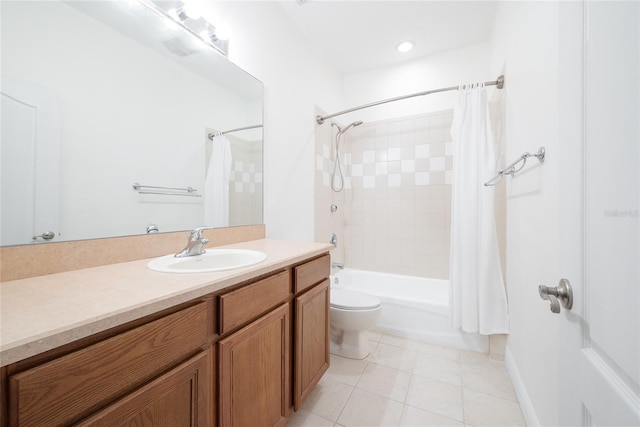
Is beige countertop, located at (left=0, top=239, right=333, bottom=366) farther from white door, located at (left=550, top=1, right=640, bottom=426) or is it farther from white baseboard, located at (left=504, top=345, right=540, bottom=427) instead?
white baseboard, located at (left=504, top=345, right=540, bottom=427)

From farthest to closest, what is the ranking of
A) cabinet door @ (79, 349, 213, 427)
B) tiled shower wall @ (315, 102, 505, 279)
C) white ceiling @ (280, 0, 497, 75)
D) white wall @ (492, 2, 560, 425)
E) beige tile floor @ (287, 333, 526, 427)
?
tiled shower wall @ (315, 102, 505, 279) < white ceiling @ (280, 0, 497, 75) < beige tile floor @ (287, 333, 526, 427) < white wall @ (492, 2, 560, 425) < cabinet door @ (79, 349, 213, 427)

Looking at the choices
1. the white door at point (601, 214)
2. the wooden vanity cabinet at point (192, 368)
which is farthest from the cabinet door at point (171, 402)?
the white door at point (601, 214)

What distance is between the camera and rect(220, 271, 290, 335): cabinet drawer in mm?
793

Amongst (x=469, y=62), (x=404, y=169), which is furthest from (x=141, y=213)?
(x=469, y=62)

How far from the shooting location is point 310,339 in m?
1.24

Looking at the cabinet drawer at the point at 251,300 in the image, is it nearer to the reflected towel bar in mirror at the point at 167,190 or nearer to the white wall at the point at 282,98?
the reflected towel bar in mirror at the point at 167,190

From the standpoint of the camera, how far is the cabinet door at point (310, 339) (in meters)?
1.14

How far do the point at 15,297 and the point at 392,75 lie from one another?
3025mm

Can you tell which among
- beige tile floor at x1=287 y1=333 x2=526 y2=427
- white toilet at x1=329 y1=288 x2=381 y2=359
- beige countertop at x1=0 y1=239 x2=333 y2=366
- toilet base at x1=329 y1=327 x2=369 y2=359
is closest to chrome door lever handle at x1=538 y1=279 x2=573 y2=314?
beige countertop at x1=0 y1=239 x2=333 y2=366

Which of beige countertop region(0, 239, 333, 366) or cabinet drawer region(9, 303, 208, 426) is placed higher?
beige countertop region(0, 239, 333, 366)

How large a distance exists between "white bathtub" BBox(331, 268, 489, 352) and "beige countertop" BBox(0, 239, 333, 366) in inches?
60.9

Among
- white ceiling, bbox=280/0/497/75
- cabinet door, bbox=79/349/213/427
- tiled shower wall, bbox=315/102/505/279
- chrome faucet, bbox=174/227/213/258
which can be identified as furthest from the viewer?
tiled shower wall, bbox=315/102/505/279

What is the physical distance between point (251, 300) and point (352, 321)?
102 cm

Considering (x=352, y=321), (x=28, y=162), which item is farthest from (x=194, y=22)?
(x=352, y=321)
